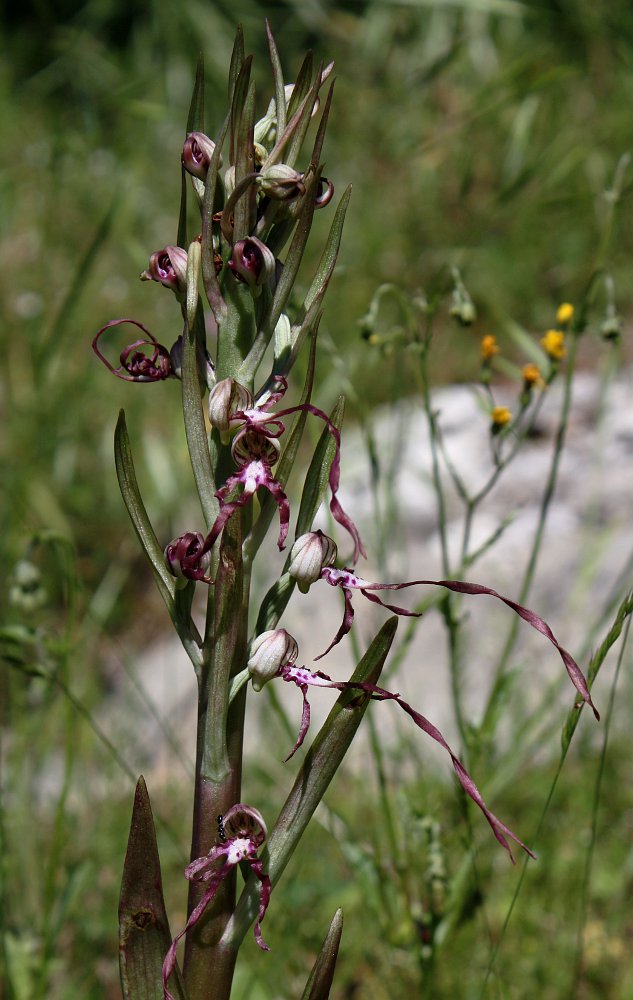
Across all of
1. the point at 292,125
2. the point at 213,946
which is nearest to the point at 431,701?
the point at 213,946

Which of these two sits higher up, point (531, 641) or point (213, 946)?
point (531, 641)

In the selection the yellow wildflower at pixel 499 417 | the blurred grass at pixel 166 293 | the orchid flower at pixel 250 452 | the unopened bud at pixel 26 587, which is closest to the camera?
the orchid flower at pixel 250 452

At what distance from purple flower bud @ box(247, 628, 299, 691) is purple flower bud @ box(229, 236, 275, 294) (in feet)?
1.00

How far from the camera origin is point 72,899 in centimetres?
143

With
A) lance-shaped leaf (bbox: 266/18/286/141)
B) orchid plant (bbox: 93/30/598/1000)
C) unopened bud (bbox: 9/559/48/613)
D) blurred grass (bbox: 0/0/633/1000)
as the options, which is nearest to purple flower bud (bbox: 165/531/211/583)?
orchid plant (bbox: 93/30/598/1000)

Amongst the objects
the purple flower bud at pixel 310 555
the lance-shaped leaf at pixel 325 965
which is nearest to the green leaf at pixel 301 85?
the purple flower bud at pixel 310 555

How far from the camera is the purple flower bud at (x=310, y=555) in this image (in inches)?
31.3

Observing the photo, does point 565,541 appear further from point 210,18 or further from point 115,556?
point 210,18

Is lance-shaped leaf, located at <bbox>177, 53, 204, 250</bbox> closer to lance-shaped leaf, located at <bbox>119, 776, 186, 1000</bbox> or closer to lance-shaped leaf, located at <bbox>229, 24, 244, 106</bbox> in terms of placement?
lance-shaped leaf, located at <bbox>229, 24, 244, 106</bbox>

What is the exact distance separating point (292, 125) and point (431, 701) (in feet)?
6.53

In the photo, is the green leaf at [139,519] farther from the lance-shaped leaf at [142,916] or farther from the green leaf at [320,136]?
the green leaf at [320,136]

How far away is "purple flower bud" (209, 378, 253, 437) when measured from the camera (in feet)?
2.56

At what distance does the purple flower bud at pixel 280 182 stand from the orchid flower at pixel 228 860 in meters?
0.52

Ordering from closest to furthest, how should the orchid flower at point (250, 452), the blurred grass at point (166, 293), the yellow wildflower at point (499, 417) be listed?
the orchid flower at point (250, 452), the yellow wildflower at point (499, 417), the blurred grass at point (166, 293)
